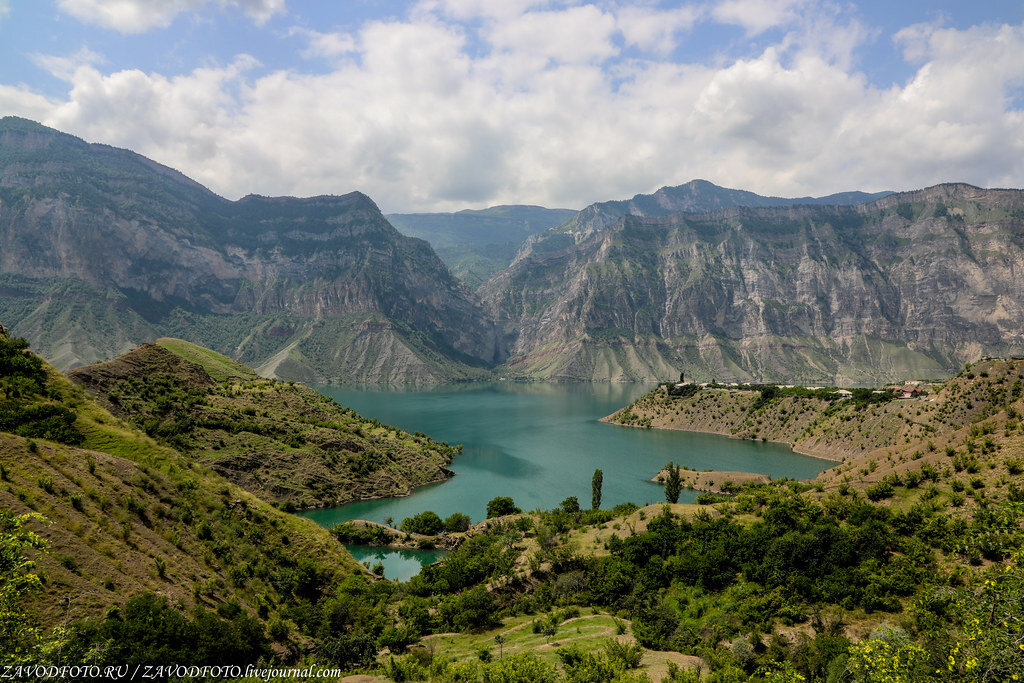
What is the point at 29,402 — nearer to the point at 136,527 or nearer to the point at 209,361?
the point at 136,527

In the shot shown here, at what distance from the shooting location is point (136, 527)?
3925 centimetres

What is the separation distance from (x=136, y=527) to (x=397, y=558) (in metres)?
45.2

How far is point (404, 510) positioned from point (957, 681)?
9494 centimetres

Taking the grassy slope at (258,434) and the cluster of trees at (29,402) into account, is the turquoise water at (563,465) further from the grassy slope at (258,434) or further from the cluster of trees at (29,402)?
the cluster of trees at (29,402)

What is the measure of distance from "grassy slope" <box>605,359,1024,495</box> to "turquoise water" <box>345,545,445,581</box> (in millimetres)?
56422

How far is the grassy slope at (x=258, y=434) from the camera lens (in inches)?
3612

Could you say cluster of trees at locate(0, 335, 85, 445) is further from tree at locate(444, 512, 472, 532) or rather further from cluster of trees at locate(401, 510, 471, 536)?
tree at locate(444, 512, 472, 532)

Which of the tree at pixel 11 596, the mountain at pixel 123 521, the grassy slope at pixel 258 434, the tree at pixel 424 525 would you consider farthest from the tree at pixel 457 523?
the tree at pixel 11 596

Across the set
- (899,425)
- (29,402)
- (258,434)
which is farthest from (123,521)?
(899,425)

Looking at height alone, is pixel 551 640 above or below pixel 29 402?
below

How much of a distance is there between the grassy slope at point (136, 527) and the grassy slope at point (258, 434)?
121 ft

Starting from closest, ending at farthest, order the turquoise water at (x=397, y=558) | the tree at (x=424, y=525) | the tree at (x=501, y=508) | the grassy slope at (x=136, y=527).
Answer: the grassy slope at (x=136, y=527), the turquoise water at (x=397, y=558), the tree at (x=424, y=525), the tree at (x=501, y=508)

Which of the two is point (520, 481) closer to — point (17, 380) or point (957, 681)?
point (17, 380)

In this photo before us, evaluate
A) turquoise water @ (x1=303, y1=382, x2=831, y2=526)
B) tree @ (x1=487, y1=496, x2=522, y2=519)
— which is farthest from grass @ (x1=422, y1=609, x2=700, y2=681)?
turquoise water @ (x1=303, y1=382, x2=831, y2=526)
